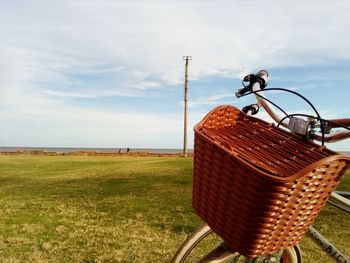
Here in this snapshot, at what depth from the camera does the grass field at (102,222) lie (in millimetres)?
7277

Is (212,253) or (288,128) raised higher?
(288,128)

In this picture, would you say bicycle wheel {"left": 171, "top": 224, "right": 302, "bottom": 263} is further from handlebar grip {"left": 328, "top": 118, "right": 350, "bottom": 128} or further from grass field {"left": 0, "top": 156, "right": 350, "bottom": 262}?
grass field {"left": 0, "top": 156, "right": 350, "bottom": 262}

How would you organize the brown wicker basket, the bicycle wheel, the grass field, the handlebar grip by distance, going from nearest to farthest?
1. the brown wicker basket
2. the handlebar grip
3. the bicycle wheel
4. the grass field

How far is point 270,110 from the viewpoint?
2928 millimetres

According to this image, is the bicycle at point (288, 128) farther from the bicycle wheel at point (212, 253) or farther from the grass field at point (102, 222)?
the grass field at point (102, 222)

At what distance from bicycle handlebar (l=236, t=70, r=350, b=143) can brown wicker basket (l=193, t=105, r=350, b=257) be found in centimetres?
15

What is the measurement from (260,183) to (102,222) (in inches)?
319

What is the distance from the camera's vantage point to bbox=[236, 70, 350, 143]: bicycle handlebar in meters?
2.53

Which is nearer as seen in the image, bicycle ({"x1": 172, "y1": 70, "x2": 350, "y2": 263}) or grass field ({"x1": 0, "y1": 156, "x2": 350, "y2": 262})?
bicycle ({"x1": 172, "y1": 70, "x2": 350, "y2": 263})

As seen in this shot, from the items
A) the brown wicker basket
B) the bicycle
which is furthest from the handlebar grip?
the brown wicker basket

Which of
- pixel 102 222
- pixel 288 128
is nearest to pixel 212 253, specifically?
pixel 288 128

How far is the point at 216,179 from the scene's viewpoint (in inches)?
93.6

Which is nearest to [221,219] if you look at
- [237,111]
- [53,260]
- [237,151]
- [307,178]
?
[237,151]

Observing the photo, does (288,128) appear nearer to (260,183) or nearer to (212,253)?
(260,183)
